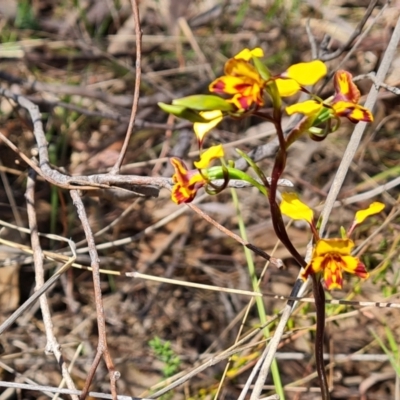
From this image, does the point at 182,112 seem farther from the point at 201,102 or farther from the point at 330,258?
the point at 330,258

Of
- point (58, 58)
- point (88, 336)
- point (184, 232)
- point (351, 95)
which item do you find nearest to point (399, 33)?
point (351, 95)

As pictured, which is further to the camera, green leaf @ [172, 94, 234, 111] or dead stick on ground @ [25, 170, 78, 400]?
dead stick on ground @ [25, 170, 78, 400]

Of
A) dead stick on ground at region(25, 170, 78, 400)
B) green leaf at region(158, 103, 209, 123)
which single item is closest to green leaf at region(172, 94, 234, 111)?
green leaf at region(158, 103, 209, 123)

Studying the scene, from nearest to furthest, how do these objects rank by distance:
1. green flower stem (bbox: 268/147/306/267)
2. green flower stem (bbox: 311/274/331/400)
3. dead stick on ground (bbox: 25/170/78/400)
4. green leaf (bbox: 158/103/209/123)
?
1. green leaf (bbox: 158/103/209/123)
2. green flower stem (bbox: 268/147/306/267)
3. green flower stem (bbox: 311/274/331/400)
4. dead stick on ground (bbox: 25/170/78/400)

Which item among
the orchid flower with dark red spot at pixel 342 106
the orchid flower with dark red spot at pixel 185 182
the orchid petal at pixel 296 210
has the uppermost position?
the orchid flower with dark red spot at pixel 342 106

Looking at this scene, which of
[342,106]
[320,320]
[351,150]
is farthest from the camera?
[351,150]

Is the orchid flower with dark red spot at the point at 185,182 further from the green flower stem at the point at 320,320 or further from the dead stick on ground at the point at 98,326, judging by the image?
the dead stick on ground at the point at 98,326

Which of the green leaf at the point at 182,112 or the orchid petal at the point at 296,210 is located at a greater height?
the green leaf at the point at 182,112

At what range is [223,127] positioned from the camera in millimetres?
2785

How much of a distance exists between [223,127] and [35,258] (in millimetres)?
1443

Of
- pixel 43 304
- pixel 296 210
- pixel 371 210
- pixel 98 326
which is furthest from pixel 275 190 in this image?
pixel 43 304

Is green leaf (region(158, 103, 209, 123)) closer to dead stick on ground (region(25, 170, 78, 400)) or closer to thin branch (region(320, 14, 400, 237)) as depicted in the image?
thin branch (region(320, 14, 400, 237))

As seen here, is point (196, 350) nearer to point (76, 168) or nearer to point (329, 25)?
point (76, 168)

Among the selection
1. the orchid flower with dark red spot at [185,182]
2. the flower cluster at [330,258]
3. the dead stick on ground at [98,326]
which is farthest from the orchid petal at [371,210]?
the dead stick on ground at [98,326]
